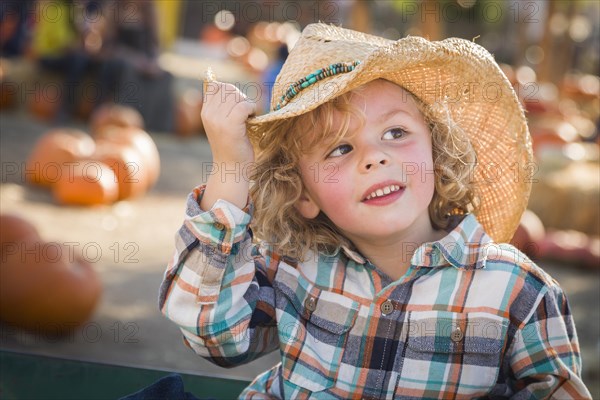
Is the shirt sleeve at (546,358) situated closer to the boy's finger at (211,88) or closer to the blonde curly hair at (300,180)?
the blonde curly hair at (300,180)

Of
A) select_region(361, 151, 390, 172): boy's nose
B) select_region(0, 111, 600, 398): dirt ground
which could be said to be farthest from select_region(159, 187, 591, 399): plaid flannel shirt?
select_region(0, 111, 600, 398): dirt ground

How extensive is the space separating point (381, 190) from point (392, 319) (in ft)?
0.91

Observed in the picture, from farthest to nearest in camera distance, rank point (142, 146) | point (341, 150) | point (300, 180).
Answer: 1. point (142, 146)
2. point (300, 180)
3. point (341, 150)

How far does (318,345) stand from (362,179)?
1.24ft

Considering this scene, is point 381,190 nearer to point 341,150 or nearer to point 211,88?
point 341,150

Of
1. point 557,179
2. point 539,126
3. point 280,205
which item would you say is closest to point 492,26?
point 539,126

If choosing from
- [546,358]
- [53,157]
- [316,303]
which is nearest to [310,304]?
[316,303]

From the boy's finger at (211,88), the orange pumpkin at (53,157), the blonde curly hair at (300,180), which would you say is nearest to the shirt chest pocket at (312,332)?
the blonde curly hair at (300,180)

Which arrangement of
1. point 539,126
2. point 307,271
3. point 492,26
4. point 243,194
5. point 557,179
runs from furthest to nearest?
point 492,26 → point 539,126 → point 557,179 → point 307,271 → point 243,194

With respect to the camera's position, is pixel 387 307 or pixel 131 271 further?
pixel 131 271

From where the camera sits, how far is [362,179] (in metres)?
1.68

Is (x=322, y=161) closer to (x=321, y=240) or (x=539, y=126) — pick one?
(x=321, y=240)

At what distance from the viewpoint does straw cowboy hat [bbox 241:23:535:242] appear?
1.68 meters

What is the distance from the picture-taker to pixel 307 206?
1.88 metres
